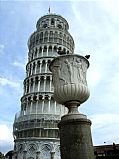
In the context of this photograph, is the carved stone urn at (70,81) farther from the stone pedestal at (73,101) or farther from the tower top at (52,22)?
the tower top at (52,22)

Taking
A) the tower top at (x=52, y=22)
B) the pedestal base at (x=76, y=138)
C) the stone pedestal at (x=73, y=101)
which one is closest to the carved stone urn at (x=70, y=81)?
the stone pedestal at (x=73, y=101)

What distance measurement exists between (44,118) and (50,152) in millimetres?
4321

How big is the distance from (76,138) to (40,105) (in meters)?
26.4

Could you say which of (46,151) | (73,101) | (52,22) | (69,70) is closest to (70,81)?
(69,70)

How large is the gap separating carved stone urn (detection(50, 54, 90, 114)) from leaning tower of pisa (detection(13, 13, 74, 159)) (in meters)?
21.5

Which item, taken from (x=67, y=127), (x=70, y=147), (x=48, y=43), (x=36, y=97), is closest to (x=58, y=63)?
(x=67, y=127)

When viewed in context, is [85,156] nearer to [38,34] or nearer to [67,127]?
[67,127]

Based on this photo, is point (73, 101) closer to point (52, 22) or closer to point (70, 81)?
point (70, 81)

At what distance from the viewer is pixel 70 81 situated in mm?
5797

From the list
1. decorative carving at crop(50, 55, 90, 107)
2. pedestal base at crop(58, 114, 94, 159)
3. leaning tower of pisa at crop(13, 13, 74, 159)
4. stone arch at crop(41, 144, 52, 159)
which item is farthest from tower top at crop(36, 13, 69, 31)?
pedestal base at crop(58, 114, 94, 159)

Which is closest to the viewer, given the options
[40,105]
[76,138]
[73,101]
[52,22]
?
[76,138]

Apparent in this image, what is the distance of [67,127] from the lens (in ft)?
17.9

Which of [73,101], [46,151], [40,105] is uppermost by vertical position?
[40,105]

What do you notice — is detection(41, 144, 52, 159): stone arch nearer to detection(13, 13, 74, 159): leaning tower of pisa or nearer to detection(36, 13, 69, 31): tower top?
detection(13, 13, 74, 159): leaning tower of pisa
